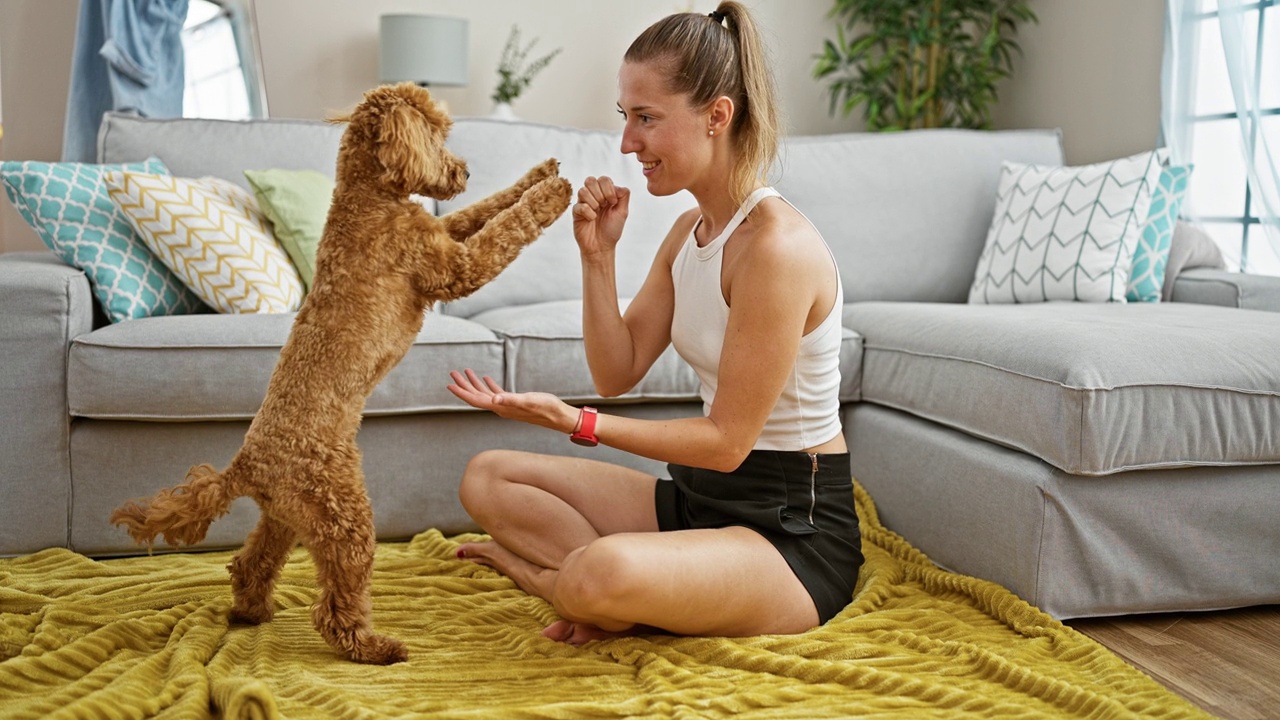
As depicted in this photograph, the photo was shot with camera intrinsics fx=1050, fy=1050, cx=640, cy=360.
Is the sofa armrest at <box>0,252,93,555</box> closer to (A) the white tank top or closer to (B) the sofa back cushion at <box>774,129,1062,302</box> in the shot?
(A) the white tank top

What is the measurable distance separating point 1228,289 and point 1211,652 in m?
1.28

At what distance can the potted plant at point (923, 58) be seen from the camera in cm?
457

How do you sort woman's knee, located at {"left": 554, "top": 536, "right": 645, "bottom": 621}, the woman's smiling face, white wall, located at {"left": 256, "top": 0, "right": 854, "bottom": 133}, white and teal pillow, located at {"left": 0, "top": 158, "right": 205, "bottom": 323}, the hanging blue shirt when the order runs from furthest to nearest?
white wall, located at {"left": 256, "top": 0, "right": 854, "bottom": 133}
the hanging blue shirt
white and teal pillow, located at {"left": 0, "top": 158, "right": 205, "bottom": 323}
the woman's smiling face
woman's knee, located at {"left": 554, "top": 536, "right": 645, "bottom": 621}

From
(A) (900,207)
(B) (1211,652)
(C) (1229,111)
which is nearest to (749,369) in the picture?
(B) (1211,652)

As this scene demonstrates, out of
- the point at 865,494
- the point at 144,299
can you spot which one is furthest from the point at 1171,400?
the point at 144,299

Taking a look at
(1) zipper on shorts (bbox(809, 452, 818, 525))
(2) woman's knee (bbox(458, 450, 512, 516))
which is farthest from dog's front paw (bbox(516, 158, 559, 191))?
(1) zipper on shorts (bbox(809, 452, 818, 525))

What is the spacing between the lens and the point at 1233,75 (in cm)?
308

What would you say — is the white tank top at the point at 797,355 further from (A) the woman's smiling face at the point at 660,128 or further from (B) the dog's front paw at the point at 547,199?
(B) the dog's front paw at the point at 547,199

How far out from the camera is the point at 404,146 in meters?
1.48

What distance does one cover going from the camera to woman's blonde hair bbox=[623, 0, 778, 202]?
5.34 ft

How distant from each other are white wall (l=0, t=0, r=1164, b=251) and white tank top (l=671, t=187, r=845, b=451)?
213 cm

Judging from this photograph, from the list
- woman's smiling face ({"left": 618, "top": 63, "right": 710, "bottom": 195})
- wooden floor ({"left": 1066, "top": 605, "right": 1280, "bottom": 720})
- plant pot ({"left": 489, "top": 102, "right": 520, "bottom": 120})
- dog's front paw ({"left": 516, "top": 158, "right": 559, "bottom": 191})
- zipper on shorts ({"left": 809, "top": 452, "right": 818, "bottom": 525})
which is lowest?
wooden floor ({"left": 1066, "top": 605, "right": 1280, "bottom": 720})

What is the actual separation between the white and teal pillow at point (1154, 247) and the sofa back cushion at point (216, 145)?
2200 mm

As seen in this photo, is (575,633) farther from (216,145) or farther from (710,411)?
(216,145)
